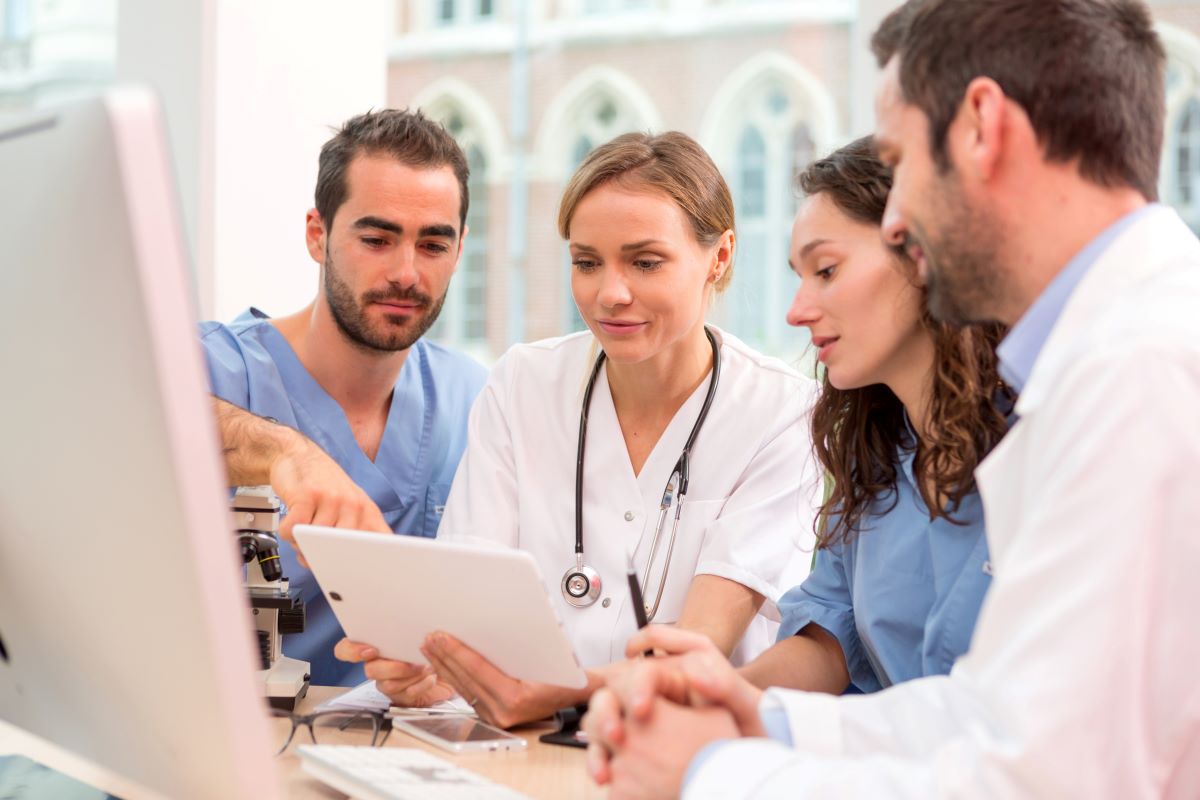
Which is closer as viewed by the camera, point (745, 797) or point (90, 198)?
point (90, 198)

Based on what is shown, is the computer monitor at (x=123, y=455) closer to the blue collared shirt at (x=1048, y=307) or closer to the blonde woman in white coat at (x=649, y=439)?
the blue collared shirt at (x=1048, y=307)

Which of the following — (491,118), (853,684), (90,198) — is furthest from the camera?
(491,118)

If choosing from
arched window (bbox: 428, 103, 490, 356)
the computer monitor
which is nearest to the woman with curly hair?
the computer monitor

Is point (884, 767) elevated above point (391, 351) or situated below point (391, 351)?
above

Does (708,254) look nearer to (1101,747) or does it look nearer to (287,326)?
(287,326)

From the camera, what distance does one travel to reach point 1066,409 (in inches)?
33.1

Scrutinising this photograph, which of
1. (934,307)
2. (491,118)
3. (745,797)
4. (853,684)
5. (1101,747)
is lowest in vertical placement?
(491,118)

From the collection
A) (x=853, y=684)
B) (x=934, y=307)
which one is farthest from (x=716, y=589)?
(x=934, y=307)

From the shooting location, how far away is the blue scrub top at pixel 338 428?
6.85 ft

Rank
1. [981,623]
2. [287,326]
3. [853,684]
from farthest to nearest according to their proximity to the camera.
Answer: [287,326] → [853,684] → [981,623]

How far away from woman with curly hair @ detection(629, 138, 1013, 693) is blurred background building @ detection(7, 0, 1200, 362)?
69 centimetres

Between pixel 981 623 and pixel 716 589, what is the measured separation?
94 cm

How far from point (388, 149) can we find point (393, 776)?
1.49 metres

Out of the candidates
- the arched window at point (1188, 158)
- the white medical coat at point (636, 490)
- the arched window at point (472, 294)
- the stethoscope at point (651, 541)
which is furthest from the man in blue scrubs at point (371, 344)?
the arched window at point (472, 294)
